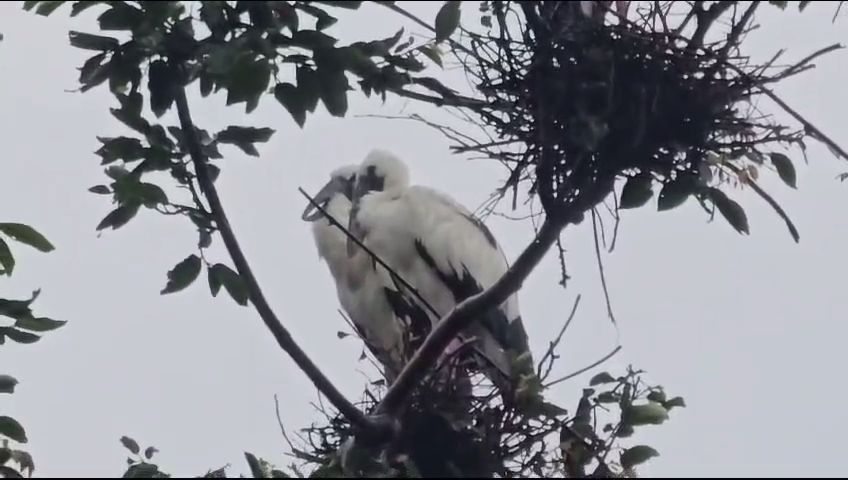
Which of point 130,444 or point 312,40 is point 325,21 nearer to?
point 312,40

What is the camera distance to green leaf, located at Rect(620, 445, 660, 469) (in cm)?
199

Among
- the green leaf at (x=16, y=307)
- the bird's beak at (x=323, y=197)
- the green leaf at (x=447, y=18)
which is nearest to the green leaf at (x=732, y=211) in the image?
the green leaf at (x=447, y=18)

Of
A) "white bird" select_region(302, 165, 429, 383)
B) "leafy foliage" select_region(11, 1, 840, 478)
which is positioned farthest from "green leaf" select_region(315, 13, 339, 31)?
"white bird" select_region(302, 165, 429, 383)

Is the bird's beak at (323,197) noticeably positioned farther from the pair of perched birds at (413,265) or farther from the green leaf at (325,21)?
Result: the green leaf at (325,21)

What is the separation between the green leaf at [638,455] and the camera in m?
1.99

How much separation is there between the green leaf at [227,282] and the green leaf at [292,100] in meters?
0.34

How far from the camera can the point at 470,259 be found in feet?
11.6

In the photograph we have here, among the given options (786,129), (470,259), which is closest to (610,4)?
(786,129)

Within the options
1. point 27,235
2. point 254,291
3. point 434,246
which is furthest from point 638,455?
point 434,246

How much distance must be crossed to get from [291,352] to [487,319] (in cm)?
121

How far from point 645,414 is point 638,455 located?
0.07 metres

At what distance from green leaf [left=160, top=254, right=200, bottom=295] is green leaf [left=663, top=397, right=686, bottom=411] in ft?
2.50

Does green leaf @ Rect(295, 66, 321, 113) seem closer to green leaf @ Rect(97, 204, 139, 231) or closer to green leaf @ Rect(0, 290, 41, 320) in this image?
green leaf @ Rect(97, 204, 139, 231)

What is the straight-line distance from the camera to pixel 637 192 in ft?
7.06
